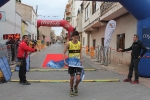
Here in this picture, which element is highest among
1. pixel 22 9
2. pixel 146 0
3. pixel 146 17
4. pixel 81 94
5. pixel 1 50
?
pixel 22 9

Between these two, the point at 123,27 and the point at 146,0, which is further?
the point at 123,27

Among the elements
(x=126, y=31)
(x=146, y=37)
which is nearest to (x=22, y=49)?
(x=146, y=37)

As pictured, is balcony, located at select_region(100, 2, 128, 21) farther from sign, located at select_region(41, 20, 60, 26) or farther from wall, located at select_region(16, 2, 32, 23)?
sign, located at select_region(41, 20, 60, 26)

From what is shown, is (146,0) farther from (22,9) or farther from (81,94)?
(22,9)

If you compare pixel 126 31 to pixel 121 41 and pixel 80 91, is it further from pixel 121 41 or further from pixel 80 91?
pixel 80 91

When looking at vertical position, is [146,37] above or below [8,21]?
below

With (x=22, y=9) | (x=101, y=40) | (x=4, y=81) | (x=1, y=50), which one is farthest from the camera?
(x=22, y=9)

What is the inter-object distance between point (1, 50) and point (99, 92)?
7.67m

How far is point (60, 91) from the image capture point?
6.04 m

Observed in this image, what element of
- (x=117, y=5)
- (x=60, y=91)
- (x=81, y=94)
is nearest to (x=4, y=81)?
(x=60, y=91)

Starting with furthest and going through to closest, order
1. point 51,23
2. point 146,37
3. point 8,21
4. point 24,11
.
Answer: point 51,23 → point 24,11 → point 8,21 → point 146,37

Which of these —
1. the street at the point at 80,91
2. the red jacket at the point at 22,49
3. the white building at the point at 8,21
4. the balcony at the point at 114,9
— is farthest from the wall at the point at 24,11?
the street at the point at 80,91

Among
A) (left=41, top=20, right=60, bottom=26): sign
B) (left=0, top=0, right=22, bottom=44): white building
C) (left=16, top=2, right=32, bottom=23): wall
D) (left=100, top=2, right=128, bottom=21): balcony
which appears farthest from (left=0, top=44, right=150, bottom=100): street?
(left=41, top=20, right=60, bottom=26): sign

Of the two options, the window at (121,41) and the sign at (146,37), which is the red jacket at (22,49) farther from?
the window at (121,41)
